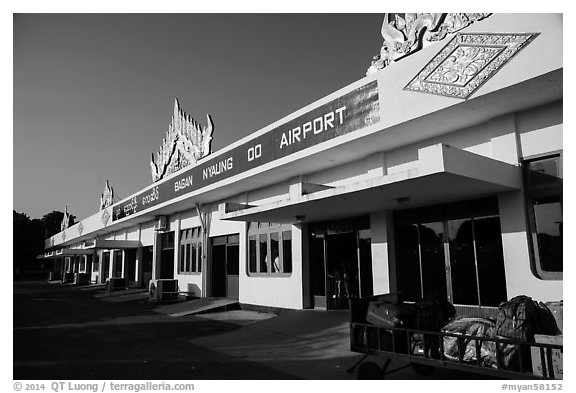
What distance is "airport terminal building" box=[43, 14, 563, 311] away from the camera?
6.32 m

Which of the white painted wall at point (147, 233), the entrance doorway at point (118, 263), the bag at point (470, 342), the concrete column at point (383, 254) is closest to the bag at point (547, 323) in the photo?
the bag at point (470, 342)

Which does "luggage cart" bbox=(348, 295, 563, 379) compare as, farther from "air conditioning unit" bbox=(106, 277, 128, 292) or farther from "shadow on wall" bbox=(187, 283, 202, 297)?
"air conditioning unit" bbox=(106, 277, 128, 292)

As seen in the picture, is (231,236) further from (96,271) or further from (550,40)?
(96,271)

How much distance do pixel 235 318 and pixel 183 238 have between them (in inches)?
316

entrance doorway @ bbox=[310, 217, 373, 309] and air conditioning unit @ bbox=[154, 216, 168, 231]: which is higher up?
air conditioning unit @ bbox=[154, 216, 168, 231]

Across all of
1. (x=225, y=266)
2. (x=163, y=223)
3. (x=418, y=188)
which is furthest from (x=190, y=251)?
(x=418, y=188)

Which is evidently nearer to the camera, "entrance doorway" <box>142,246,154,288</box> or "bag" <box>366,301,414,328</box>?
"bag" <box>366,301,414,328</box>

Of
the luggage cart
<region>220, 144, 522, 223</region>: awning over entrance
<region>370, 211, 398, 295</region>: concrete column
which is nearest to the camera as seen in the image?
the luggage cart

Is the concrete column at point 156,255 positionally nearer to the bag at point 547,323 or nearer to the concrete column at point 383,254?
the concrete column at point 383,254

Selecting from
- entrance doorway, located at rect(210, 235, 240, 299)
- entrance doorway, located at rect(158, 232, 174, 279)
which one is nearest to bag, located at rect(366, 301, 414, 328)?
entrance doorway, located at rect(210, 235, 240, 299)

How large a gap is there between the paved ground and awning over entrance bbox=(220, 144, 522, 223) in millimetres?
2604

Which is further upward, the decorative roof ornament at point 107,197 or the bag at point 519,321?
the decorative roof ornament at point 107,197

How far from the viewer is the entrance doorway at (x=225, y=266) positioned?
15234 mm

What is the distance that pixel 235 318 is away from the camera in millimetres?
12086
